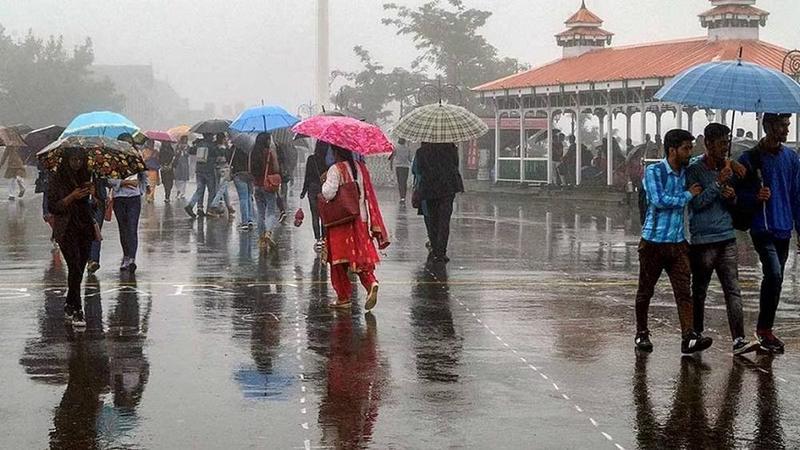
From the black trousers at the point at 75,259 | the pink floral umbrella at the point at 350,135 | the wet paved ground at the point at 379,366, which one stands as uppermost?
the pink floral umbrella at the point at 350,135

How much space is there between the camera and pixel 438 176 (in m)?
15.2

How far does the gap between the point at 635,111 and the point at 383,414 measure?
1090 inches

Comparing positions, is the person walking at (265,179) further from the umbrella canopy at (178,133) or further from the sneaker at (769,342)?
the umbrella canopy at (178,133)

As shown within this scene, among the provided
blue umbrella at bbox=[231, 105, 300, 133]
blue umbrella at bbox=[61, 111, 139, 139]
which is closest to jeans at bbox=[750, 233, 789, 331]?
blue umbrella at bbox=[61, 111, 139, 139]

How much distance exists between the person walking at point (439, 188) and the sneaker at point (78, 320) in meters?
6.03

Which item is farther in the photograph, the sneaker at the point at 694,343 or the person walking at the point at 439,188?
the person walking at the point at 439,188

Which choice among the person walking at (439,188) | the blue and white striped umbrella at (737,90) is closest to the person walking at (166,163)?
the person walking at (439,188)

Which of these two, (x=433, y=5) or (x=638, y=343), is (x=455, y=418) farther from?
(x=433, y=5)

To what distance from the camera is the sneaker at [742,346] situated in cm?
882

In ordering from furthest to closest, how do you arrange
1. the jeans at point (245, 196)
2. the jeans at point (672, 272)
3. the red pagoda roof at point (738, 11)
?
the red pagoda roof at point (738, 11) → the jeans at point (245, 196) → the jeans at point (672, 272)

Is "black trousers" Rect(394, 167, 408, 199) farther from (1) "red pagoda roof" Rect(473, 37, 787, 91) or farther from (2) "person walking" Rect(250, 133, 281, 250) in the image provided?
(2) "person walking" Rect(250, 133, 281, 250)

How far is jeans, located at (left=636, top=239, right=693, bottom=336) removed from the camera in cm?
893

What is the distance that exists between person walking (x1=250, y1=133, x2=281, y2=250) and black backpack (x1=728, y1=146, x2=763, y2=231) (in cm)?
933

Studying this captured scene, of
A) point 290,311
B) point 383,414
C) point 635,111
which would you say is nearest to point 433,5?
point 635,111
